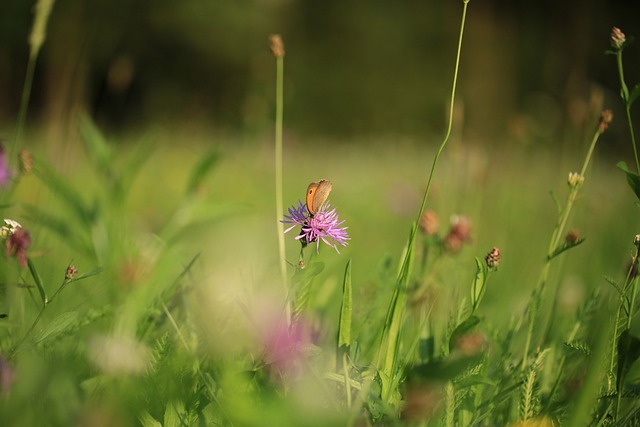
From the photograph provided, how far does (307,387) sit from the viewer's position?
2.02ft

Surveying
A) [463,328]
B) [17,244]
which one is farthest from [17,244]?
[463,328]

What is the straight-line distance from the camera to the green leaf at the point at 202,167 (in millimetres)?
1336

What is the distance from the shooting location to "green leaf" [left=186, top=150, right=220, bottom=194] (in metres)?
1.34

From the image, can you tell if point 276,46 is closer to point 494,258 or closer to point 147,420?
point 494,258

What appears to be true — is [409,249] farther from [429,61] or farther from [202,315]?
[429,61]

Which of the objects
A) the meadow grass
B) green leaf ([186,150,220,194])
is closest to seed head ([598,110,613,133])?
the meadow grass

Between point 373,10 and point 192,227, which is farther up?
point 373,10

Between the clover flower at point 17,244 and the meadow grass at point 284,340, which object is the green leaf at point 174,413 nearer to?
the meadow grass at point 284,340

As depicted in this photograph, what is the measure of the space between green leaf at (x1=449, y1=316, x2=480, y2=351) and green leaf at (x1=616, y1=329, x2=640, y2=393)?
0.17 metres

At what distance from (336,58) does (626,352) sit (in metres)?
18.8

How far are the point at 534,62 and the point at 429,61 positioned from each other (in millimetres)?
5694

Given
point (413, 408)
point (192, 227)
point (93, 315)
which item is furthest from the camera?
point (192, 227)

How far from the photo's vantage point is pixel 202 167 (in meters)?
1.35

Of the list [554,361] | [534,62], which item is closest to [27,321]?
[554,361]
